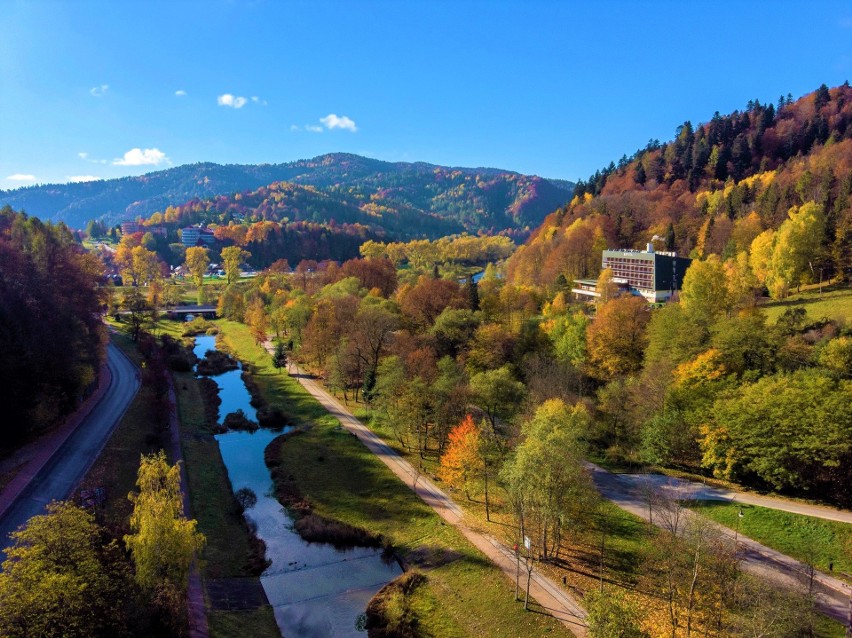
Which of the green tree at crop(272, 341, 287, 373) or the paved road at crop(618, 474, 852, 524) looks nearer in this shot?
the paved road at crop(618, 474, 852, 524)

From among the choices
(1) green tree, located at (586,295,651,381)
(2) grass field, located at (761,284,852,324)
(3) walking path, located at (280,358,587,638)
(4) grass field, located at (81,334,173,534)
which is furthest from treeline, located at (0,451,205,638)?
(2) grass field, located at (761,284,852,324)

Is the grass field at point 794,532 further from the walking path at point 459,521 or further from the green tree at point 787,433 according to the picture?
the walking path at point 459,521

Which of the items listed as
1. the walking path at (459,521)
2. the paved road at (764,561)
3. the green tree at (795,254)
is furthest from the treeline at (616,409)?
the green tree at (795,254)

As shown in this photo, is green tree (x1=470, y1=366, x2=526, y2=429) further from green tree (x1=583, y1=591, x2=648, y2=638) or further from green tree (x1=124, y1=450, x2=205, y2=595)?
green tree (x1=124, y1=450, x2=205, y2=595)

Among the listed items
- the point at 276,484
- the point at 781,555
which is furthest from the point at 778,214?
the point at 276,484

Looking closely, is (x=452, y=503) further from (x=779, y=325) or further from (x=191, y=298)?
(x=191, y=298)
